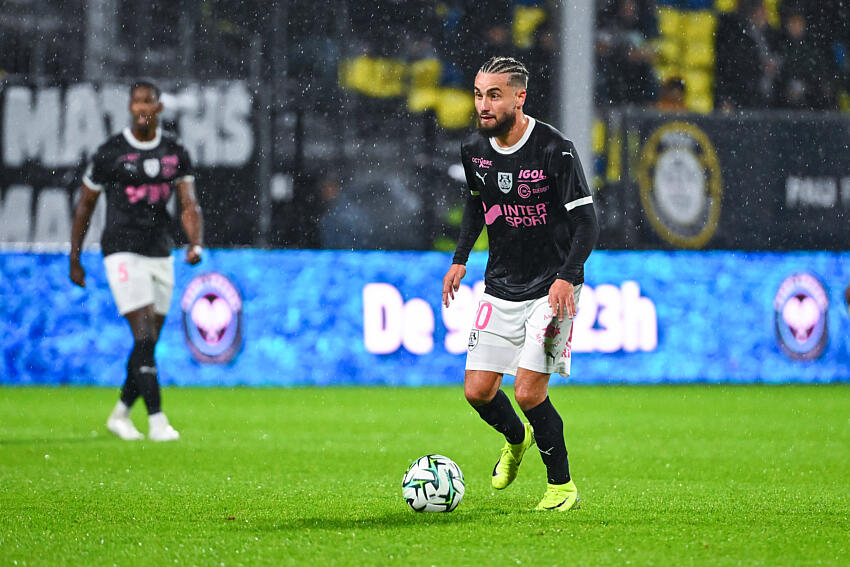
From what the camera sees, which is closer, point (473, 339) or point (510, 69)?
point (510, 69)

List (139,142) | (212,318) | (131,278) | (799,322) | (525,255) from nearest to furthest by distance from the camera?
(525,255) → (131,278) → (139,142) → (212,318) → (799,322)

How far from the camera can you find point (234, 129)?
42.5 ft

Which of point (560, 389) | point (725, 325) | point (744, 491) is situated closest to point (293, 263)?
point (560, 389)

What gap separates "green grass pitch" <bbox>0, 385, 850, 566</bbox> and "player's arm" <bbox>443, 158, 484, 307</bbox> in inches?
35.3

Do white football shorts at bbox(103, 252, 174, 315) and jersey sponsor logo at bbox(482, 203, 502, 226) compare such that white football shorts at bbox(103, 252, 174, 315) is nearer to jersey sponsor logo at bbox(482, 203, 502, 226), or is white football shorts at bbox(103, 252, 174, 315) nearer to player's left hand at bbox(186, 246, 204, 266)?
player's left hand at bbox(186, 246, 204, 266)

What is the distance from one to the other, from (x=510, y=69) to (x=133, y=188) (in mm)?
3395

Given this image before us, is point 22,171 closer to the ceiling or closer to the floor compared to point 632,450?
closer to the ceiling

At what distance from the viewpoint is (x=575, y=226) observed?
515 centimetres

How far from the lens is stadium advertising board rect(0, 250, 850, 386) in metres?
11.4

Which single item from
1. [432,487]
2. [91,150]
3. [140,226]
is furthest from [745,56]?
[432,487]

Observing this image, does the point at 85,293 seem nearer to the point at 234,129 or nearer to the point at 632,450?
the point at 234,129

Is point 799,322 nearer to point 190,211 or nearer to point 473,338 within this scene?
point 190,211

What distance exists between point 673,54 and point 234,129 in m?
6.34

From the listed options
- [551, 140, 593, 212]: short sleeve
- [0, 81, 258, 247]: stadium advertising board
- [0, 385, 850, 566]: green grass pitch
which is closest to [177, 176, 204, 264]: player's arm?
[0, 385, 850, 566]: green grass pitch
